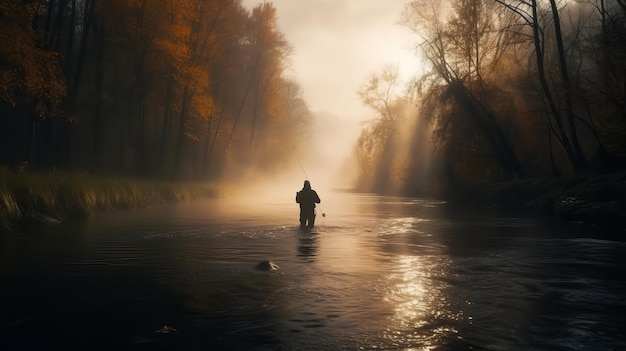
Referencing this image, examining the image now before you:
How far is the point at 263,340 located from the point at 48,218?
45.0 ft

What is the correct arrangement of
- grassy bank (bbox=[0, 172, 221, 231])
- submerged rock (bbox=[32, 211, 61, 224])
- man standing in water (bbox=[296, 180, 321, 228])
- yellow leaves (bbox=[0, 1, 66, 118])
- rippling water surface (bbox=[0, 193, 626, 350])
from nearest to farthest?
rippling water surface (bbox=[0, 193, 626, 350]), grassy bank (bbox=[0, 172, 221, 231]), submerged rock (bbox=[32, 211, 61, 224]), yellow leaves (bbox=[0, 1, 66, 118]), man standing in water (bbox=[296, 180, 321, 228])

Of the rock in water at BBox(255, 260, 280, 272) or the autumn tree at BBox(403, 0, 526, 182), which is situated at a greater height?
the autumn tree at BBox(403, 0, 526, 182)

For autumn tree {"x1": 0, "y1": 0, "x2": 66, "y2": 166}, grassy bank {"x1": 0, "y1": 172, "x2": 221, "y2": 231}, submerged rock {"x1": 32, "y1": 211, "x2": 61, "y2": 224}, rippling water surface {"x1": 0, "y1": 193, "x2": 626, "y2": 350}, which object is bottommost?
rippling water surface {"x1": 0, "y1": 193, "x2": 626, "y2": 350}

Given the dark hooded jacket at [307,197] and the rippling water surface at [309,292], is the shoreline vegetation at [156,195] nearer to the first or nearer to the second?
the rippling water surface at [309,292]

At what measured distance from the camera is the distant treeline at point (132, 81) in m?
21.3

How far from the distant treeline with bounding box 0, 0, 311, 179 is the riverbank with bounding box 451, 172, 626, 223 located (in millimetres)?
19197

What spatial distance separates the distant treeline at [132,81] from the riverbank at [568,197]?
756 inches

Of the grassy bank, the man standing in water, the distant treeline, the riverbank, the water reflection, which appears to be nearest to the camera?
the water reflection

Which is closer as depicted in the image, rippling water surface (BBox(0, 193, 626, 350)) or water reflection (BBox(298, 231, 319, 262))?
rippling water surface (BBox(0, 193, 626, 350))

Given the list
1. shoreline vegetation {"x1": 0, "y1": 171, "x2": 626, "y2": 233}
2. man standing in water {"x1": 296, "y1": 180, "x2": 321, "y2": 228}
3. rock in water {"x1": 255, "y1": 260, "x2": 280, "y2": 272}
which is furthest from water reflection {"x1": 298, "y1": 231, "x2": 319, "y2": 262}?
shoreline vegetation {"x1": 0, "y1": 171, "x2": 626, "y2": 233}

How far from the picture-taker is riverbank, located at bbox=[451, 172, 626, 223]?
22.5 m

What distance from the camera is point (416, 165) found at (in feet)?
190

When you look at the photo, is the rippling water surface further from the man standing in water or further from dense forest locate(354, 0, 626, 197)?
dense forest locate(354, 0, 626, 197)

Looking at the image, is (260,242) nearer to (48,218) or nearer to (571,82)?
(48,218)
